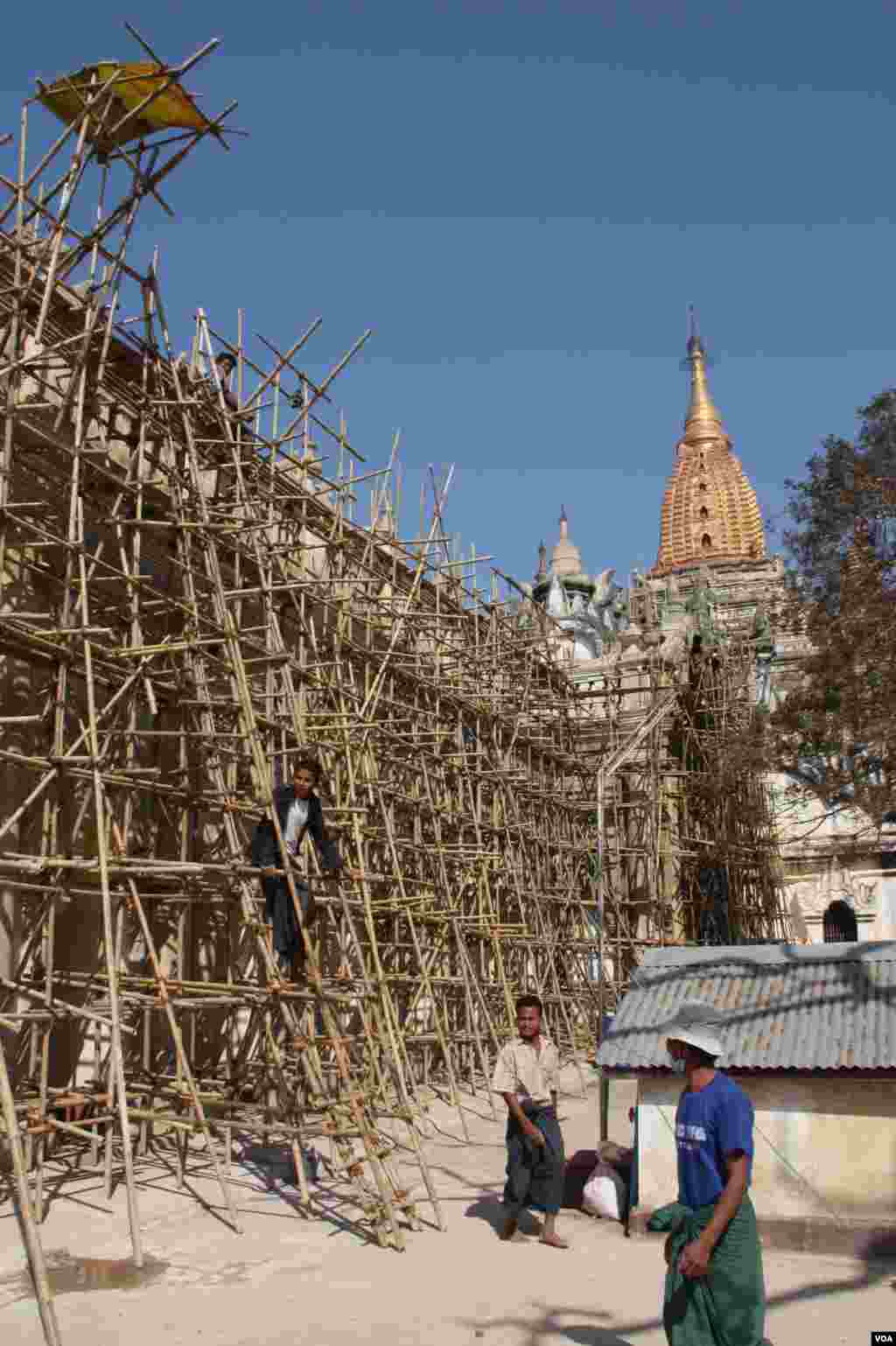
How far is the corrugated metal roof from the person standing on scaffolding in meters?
2.20

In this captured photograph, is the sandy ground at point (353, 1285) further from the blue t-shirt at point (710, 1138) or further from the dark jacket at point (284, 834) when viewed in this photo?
the dark jacket at point (284, 834)

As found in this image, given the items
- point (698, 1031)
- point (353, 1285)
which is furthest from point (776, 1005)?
point (698, 1031)

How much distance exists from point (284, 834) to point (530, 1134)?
269 cm

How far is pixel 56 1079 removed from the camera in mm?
9773

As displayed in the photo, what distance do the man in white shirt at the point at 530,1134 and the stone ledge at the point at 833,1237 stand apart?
120 cm

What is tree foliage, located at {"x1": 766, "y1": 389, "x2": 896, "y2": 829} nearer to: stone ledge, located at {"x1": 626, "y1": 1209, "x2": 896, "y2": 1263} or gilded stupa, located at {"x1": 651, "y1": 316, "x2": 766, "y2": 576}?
stone ledge, located at {"x1": 626, "y1": 1209, "x2": 896, "y2": 1263}

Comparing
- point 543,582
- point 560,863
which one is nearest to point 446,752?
point 560,863

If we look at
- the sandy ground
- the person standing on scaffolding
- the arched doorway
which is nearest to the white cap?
the sandy ground

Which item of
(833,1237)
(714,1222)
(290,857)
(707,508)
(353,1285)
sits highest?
(707,508)

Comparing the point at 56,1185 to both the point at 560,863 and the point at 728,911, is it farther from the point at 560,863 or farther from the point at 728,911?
the point at 728,911

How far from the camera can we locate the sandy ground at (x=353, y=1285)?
18.2 ft

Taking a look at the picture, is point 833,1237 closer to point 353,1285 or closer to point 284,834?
point 353,1285

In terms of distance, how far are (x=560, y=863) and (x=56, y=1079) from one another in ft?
33.1

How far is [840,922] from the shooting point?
31516 millimetres
